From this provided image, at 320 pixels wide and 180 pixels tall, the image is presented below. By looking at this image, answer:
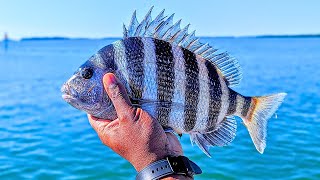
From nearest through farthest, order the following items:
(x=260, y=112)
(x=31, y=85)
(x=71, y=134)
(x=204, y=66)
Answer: (x=204, y=66) → (x=260, y=112) → (x=71, y=134) → (x=31, y=85)

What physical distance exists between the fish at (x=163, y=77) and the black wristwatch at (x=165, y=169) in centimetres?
16

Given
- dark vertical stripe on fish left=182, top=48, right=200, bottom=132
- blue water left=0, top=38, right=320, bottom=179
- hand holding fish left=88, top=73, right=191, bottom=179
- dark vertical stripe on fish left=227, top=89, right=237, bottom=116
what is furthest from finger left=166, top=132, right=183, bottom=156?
blue water left=0, top=38, right=320, bottom=179

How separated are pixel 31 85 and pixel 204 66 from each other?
23210 millimetres

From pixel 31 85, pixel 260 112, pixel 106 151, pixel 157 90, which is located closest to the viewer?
pixel 157 90

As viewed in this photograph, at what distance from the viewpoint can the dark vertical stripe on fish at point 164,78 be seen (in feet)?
7.27

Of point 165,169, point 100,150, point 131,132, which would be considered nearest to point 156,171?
point 165,169

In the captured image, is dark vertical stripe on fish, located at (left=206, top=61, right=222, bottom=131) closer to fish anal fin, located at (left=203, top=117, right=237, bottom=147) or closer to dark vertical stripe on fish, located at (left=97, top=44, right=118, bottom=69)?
fish anal fin, located at (left=203, top=117, right=237, bottom=147)

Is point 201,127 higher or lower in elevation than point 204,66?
lower

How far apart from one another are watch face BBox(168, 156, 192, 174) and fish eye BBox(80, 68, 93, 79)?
1.84ft

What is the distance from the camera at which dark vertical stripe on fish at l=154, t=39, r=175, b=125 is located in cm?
221

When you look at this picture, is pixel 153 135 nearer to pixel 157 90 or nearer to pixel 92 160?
pixel 157 90

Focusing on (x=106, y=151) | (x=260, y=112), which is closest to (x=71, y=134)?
(x=106, y=151)

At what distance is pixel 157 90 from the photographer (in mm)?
2205

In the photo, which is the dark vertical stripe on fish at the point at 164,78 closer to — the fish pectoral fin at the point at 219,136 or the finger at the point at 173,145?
the finger at the point at 173,145
